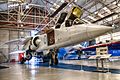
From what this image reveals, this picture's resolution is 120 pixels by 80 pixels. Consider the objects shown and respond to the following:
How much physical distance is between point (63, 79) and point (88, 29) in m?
2.55

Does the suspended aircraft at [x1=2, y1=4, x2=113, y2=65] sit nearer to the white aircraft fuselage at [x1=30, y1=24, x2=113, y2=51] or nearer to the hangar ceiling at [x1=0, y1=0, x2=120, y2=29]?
the white aircraft fuselage at [x1=30, y1=24, x2=113, y2=51]

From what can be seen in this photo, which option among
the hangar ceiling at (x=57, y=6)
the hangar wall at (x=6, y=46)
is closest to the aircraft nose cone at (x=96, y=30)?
the hangar ceiling at (x=57, y=6)

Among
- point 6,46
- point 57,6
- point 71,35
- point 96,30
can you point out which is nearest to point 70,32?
point 71,35

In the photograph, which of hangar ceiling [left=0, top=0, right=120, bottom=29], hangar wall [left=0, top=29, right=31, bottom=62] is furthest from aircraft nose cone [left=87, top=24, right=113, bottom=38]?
hangar wall [left=0, top=29, right=31, bottom=62]

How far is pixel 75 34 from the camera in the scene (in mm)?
6984

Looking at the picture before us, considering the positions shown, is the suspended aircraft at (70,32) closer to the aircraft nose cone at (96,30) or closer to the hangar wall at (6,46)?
the aircraft nose cone at (96,30)

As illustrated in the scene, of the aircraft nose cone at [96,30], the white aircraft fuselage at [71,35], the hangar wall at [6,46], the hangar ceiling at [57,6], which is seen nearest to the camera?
the aircraft nose cone at [96,30]

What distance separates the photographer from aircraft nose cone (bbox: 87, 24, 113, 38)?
5.79 meters

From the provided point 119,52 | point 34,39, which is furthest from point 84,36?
point 119,52

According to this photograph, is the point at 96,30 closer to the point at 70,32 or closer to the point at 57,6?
the point at 70,32

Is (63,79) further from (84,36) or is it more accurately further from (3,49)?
(3,49)

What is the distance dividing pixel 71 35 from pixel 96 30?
1.49 m

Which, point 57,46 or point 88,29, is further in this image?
point 57,46

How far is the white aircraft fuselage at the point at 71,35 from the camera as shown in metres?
6.06
